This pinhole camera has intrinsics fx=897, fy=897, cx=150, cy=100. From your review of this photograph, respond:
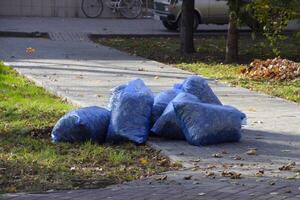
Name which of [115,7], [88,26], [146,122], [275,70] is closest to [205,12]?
[88,26]

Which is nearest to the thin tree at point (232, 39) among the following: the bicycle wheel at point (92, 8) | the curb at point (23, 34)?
the curb at point (23, 34)

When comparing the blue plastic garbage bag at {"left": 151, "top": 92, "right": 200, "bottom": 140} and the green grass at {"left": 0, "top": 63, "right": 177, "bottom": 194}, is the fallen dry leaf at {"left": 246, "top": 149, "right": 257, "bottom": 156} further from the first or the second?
the green grass at {"left": 0, "top": 63, "right": 177, "bottom": 194}

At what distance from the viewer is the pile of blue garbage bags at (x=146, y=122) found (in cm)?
1005

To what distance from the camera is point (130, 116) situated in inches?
403

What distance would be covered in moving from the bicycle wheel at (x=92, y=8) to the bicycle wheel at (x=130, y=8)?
0.80m

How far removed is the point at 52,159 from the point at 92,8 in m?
24.2

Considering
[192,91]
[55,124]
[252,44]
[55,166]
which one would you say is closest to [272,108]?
[192,91]

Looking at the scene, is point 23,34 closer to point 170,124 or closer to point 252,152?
point 170,124

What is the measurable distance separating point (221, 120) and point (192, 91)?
986 mm

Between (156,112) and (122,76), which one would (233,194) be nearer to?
(156,112)

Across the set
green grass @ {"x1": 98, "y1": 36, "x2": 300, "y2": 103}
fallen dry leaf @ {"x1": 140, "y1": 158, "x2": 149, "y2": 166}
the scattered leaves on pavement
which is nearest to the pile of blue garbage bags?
the scattered leaves on pavement

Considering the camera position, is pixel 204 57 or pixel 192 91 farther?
pixel 204 57

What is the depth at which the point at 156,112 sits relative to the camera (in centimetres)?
1062

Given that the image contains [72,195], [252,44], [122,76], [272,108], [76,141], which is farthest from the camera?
[252,44]
